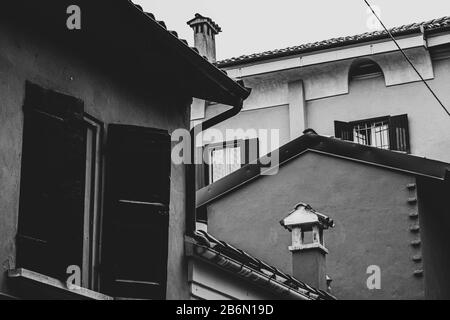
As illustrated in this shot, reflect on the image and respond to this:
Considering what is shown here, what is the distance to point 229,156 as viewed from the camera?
29250 mm

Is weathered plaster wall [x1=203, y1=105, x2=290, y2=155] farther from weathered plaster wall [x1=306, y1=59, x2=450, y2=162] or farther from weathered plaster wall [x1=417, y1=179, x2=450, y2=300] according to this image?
weathered plaster wall [x1=417, y1=179, x2=450, y2=300]

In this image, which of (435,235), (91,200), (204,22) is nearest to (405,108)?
(435,235)

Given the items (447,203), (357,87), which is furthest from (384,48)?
(447,203)

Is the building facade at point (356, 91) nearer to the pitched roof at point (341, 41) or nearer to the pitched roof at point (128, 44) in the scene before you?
the pitched roof at point (341, 41)

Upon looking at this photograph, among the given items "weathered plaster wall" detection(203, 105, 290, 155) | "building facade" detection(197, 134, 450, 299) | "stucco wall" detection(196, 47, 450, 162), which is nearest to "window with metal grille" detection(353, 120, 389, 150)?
"stucco wall" detection(196, 47, 450, 162)

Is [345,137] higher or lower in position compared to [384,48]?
lower

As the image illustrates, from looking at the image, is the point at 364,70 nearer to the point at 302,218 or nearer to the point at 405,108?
the point at 405,108

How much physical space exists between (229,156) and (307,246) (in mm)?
12366

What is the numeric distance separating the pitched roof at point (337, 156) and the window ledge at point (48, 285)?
9.82 m

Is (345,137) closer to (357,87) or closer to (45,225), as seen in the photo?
(357,87)

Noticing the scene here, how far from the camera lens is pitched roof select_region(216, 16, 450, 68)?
88.6ft

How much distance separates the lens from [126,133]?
Answer: 11.5m

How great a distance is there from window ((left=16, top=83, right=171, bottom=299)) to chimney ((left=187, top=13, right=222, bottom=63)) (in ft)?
8.50

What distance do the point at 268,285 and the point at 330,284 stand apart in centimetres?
527
